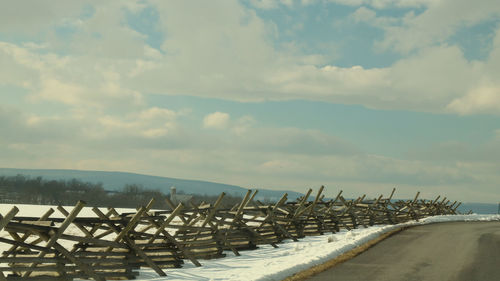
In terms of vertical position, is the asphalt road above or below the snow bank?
above

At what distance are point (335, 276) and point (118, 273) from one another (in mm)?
5118

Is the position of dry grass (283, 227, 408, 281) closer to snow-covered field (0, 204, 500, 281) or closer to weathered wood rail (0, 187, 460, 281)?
snow-covered field (0, 204, 500, 281)

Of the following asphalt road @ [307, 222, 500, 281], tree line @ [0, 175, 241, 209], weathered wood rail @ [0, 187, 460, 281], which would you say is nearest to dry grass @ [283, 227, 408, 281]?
asphalt road @ [307, 222, 500, 281]

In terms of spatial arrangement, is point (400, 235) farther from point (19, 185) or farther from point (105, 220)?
point (19, 185)

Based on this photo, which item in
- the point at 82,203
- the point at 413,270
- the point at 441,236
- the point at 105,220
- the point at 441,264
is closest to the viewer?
the point at 82,203

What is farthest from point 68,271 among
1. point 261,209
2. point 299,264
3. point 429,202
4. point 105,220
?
point 429,202

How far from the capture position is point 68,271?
34.4ft

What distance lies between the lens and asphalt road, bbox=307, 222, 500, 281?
1169 cm

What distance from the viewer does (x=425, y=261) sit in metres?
13.9

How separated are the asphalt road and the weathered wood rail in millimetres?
3880

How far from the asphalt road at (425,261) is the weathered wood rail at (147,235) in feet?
12.7

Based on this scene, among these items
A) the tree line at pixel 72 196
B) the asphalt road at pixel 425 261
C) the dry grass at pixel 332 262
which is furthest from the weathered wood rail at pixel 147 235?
the tree line at pixel 72 196

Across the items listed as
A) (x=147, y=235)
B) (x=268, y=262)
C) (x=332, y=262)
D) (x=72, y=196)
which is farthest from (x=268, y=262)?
(x=72, y=196)

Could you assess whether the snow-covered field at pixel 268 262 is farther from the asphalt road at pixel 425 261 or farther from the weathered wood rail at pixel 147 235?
the asphalt road at pixel 425 261
